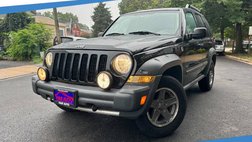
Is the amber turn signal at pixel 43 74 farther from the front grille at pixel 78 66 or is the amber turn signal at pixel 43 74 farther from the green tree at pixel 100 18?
the green tree at pixel 100 18

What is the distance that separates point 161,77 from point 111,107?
77cm

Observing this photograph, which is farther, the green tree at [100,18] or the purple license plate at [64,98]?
the green tree at [100,18]

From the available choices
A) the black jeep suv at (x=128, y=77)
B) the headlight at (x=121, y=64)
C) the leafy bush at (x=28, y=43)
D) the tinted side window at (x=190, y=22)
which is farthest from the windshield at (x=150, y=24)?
the leafy bush at (x=28, y=43)

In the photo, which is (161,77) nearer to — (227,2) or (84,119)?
(84,119)

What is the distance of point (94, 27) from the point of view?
53.0 metres

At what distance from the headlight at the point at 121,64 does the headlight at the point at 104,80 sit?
135mm

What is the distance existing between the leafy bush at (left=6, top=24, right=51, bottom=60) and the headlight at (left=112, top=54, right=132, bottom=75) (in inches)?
548

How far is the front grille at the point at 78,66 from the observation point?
110 inches

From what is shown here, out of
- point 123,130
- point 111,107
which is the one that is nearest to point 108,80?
point 111,107

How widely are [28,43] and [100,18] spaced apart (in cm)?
3841

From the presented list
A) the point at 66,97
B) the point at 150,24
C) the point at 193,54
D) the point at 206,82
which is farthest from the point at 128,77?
the point at 206,82

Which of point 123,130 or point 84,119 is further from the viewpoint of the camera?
point 84,119

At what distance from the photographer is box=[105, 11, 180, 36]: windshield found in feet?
12.5

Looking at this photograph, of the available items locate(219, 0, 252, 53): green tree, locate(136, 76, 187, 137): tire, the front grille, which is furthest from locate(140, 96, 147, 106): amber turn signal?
locate(219, 0, 252, 53): green tree
